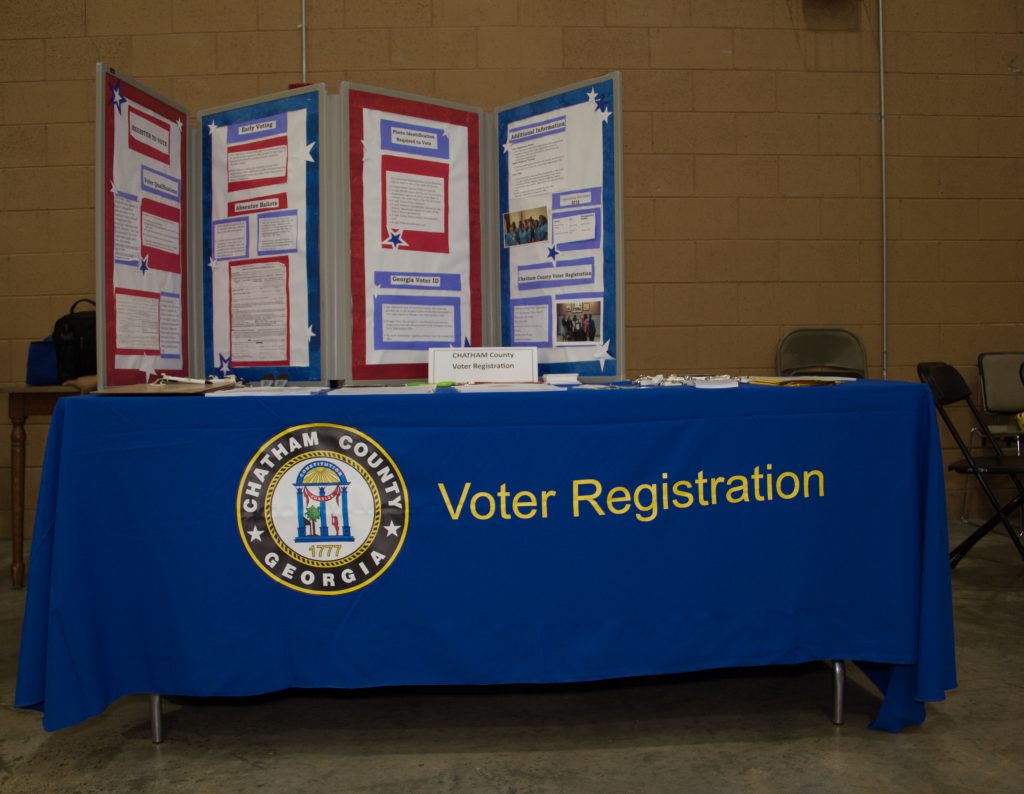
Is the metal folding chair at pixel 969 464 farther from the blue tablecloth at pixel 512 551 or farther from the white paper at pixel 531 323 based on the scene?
the white paper at pixel 531 323

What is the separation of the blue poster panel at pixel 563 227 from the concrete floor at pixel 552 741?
2.85 ft

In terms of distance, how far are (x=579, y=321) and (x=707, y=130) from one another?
88.4 inches

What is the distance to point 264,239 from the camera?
7.45 feet

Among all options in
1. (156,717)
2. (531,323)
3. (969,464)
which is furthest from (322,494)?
(969,464)

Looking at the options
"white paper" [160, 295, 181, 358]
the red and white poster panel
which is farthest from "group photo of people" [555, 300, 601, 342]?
"white paper" [160, 295, 181, 358]

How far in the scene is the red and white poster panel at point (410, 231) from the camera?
2.20m

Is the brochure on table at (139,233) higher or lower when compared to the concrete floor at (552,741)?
higher

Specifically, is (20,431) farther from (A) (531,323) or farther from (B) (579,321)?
(B) (579,321)

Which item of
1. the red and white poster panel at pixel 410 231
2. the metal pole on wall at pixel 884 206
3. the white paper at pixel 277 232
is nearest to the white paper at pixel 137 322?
the white paper at pixel 277 232

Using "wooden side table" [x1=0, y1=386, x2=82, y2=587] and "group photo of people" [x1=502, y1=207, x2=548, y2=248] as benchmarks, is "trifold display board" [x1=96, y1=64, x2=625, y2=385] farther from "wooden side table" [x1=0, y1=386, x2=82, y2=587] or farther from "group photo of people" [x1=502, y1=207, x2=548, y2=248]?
"wooden side table" [x1=0, y1=386, x2=82, y2=587]

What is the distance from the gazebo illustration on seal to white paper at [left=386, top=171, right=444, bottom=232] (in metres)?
0.84

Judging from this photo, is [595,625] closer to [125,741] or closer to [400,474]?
[400,474]

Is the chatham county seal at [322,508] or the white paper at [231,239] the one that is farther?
the white paper at [231,239]

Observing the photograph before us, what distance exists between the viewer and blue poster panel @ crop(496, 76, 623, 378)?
2.13 meters
